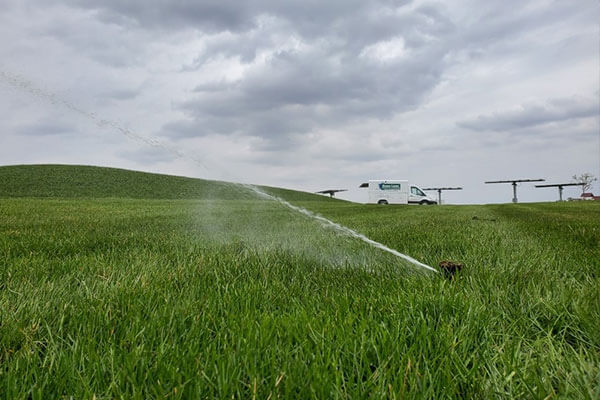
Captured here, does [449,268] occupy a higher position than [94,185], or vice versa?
[94,185]

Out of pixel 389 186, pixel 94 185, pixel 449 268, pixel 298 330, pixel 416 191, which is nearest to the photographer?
pixel 298 330

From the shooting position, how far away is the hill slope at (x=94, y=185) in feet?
130

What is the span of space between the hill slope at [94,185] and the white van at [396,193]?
1477cm

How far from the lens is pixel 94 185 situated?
145 ft

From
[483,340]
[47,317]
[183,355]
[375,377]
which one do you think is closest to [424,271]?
[483,340]

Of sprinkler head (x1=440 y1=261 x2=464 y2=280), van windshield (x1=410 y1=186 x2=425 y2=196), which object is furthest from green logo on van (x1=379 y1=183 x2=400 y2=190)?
sprinkler head (x1=440 y1=261 x2=464 y2=280)

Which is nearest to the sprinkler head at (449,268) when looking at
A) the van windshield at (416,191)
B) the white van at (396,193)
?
the white van at (396,193)

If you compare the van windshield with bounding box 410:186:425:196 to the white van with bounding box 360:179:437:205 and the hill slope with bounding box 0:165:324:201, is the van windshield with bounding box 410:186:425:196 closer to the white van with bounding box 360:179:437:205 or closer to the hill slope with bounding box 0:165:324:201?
the white van with bounding box 360:179:437:205

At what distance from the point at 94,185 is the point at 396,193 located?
35139mm

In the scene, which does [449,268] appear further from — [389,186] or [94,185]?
[94,185]

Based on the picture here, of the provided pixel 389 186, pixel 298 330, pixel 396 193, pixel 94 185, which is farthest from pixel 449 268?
pixel 94 185

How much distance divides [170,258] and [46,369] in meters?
2.30

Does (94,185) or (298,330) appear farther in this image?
(94,185)

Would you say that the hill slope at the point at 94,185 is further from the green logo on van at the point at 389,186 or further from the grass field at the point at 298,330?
the grass field at the point at 298,330
